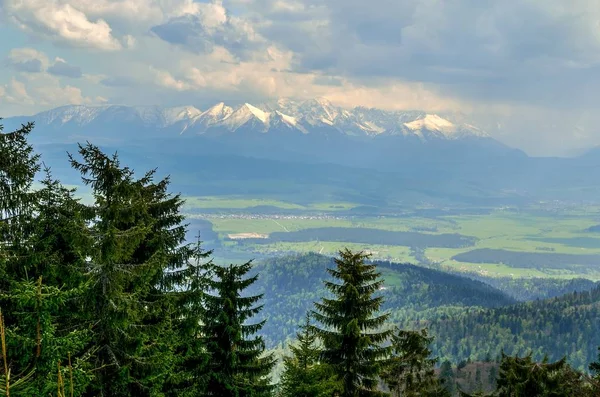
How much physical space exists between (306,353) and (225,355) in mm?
3714

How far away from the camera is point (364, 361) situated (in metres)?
25.5

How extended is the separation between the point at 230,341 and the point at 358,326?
6.13 m

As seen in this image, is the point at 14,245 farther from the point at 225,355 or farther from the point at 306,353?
the point at 306,353

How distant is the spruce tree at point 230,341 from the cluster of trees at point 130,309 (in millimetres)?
52

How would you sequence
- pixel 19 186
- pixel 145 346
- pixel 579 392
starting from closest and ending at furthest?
pixel 145 346, pixel 19 186, pixel 579 392

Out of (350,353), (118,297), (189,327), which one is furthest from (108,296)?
→ (350,353)

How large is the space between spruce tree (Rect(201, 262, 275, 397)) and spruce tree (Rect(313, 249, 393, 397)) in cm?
362

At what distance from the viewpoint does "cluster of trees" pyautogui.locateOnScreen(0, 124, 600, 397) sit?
1283 centimetres

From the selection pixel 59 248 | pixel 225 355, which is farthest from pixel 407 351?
pixel 59 248

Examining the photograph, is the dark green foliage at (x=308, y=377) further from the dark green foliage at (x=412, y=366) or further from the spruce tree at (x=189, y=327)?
the dark green foliage at (x=412, y=366)

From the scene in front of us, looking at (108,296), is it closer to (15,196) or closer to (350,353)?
(15,196)

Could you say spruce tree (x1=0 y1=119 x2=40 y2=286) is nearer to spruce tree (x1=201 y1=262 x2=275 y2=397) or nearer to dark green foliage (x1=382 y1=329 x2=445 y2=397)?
spruce tree (x1=201 y1=262 x2=275 y2=397)

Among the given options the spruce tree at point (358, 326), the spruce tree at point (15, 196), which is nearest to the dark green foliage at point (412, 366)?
the spruce tree at point (358, 326)

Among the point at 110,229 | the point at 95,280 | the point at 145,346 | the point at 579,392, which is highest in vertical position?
the point at 110,229
